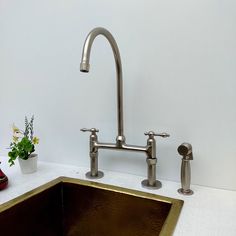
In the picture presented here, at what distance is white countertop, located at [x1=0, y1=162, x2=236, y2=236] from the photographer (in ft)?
1.80

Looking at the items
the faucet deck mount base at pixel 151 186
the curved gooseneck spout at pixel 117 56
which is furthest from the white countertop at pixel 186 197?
the curved gooseneck spout at pixel 117 56

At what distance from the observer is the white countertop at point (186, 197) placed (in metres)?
0.55

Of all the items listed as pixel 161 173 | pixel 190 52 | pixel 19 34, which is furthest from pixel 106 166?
pixel 19 34

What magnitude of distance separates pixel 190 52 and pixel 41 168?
760 millimetres

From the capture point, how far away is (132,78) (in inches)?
32.8

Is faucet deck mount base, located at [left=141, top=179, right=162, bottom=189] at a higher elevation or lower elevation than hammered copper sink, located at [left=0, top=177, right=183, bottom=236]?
higher

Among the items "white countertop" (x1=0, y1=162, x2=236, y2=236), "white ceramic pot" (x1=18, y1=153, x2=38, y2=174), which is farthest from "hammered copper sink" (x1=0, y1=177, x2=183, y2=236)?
"white ceramic pot" (x1=18, y1=153, x2=38, y2=174)

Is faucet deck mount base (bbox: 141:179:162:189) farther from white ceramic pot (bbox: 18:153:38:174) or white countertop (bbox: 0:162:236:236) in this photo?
white ceramic pot (bbox: 18:153:38:174)

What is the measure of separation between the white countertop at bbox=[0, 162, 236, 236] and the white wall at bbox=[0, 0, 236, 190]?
44 mm

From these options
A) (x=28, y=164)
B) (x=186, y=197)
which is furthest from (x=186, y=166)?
(x=28, y=164)

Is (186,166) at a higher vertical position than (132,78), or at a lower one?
lower

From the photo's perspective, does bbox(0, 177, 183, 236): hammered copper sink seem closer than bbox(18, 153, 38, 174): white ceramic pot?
Yes

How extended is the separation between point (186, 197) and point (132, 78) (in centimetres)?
46

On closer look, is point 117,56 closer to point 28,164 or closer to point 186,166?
point 186,166
